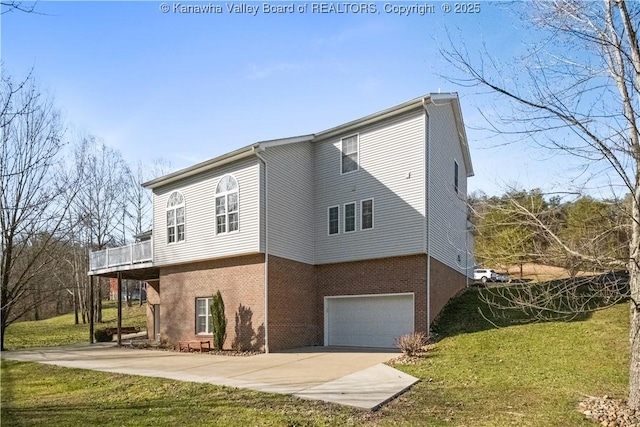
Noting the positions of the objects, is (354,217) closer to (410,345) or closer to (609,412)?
(410,345)

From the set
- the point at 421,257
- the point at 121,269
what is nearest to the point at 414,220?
the point at 421,257

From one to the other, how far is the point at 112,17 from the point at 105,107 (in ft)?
10.3

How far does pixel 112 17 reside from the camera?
30.4 feet

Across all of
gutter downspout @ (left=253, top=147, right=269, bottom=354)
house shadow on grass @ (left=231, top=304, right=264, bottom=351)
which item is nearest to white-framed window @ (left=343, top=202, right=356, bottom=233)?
gutter downspout @ (left=253, top=147, right=269, bottom=354)

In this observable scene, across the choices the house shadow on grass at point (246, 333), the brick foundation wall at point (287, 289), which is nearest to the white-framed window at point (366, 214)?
the brick foundation wall at point (287, 289)

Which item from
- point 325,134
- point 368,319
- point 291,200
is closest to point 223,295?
point 291,200

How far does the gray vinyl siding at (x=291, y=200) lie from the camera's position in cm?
1708

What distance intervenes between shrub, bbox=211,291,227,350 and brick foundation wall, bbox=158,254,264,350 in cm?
18

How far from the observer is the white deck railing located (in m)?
21.5

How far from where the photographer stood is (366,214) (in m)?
17.7

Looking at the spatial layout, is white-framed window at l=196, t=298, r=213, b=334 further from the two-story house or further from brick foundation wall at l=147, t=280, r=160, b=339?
brick foundation wall at l=147, t=280, r=160, b=339

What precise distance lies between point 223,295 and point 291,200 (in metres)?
4.57

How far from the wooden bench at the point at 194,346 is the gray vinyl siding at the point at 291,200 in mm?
4664

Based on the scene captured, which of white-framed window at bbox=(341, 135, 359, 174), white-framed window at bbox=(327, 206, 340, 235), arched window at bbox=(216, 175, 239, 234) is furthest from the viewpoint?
white-framed window at bbox=(327, 206, 340, 235)
